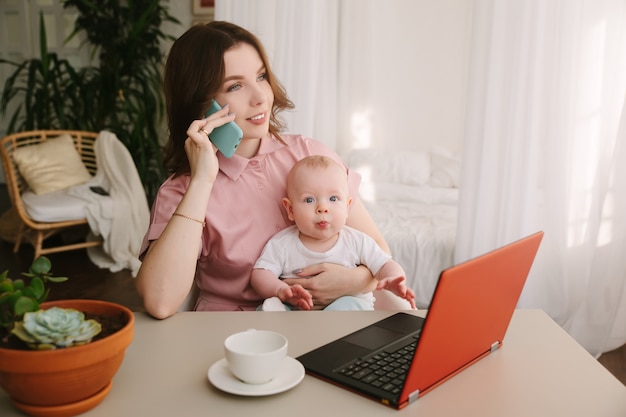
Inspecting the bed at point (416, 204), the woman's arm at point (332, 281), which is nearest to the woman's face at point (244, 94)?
the woman's arm at point (332, 281)

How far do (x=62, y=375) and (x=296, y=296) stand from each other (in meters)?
0.67

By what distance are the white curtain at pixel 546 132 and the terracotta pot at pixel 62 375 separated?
222 cm

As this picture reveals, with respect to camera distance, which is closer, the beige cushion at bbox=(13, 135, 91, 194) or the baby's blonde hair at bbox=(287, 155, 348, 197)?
the baby's blonde hair at bbox=(287, 155, 348, 197)

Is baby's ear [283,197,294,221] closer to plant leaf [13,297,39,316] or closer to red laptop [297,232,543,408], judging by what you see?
red laptop [297,232,543,408]

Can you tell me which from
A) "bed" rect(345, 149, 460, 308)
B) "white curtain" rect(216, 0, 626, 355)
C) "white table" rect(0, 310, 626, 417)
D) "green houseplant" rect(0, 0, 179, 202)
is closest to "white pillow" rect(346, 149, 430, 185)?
"bed" rect(345, 149, 460, 308)

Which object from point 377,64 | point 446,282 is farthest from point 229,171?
point 377,64

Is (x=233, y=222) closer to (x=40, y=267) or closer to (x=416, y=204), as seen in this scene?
(x=40, y=267)

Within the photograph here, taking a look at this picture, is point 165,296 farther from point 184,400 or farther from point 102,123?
point 102,123

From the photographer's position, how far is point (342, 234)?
161 cm

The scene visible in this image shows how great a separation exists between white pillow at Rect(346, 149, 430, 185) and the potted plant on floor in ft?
11.6

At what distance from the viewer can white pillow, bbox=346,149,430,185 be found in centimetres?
433

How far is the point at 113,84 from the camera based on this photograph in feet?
16.5

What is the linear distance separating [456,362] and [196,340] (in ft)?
1.47

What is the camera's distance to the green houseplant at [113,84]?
15.9 feet
